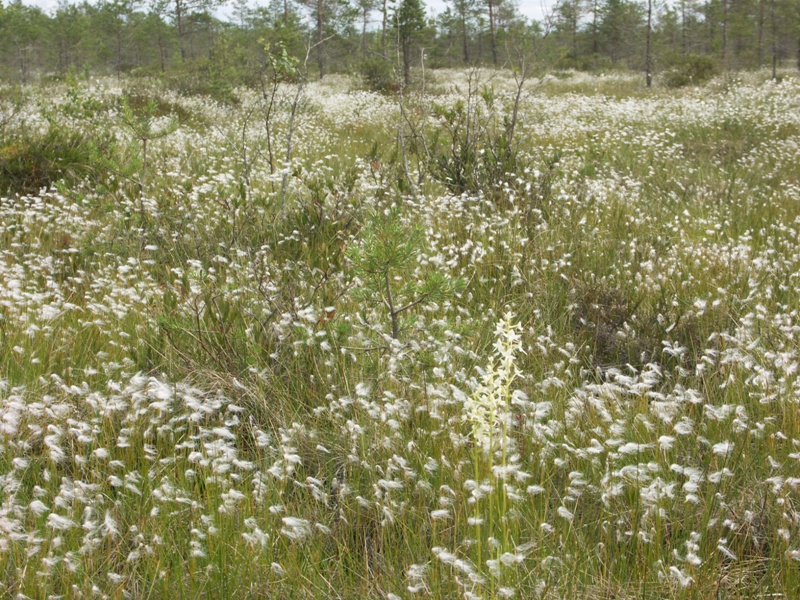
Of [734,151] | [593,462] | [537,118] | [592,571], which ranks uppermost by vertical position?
[537,118]

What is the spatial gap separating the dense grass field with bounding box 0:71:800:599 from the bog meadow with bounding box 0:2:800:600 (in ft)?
0.06

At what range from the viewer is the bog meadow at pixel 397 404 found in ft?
6.45

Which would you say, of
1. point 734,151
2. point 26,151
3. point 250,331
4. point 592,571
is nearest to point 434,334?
point 250,331

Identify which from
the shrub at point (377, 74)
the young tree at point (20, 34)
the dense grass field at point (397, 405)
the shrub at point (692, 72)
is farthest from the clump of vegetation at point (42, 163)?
the young tree at point (20, 34)

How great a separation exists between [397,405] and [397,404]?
1cm

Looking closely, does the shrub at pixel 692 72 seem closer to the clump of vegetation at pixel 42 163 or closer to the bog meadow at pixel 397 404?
the bog meadow at pixel 397 404

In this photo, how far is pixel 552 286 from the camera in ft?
14.1

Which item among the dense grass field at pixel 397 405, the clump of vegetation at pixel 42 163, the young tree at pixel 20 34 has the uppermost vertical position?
the young tree at pixel 20 34

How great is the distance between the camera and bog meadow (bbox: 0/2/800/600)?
1.97 metres

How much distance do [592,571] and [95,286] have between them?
349 cm

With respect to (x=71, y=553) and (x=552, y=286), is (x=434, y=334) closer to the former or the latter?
(x=552, y=286)

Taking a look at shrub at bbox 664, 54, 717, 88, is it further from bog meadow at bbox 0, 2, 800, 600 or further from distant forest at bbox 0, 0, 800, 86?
bog meadow at bbox 0, 2, 800, 600

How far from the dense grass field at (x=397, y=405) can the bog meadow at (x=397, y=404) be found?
2 centimetres

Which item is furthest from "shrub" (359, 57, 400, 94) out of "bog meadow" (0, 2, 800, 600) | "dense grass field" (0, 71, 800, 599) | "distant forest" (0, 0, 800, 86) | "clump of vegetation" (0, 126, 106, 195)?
"dense grass field" (0, 71, 800, 599)
